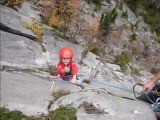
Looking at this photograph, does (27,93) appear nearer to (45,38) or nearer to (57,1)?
(45,38)

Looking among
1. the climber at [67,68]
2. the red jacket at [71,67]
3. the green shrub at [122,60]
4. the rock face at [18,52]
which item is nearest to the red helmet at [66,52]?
the climber at [67,68]

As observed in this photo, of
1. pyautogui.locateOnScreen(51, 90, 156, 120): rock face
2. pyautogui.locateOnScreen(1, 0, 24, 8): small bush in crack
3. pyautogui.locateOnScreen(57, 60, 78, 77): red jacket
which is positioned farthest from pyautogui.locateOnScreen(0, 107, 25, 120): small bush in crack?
pyautogui.locateOnScreen(1, 0, 24, 8): small bush in crack

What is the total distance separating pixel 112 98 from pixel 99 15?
10557 millimetres

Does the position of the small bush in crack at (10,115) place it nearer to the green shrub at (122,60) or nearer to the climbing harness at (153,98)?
the climbing harness at (153,98)

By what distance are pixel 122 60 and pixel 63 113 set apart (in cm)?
938

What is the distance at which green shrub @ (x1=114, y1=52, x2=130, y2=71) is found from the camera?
15072 mm

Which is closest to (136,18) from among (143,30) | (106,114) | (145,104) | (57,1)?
(143,30)

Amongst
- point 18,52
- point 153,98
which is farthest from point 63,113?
point 18,52

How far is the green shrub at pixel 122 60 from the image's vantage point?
593 inches

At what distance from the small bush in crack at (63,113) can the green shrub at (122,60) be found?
27.7 ft

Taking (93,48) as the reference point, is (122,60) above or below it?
below

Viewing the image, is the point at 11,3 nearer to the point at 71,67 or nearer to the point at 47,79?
the point at 71,67

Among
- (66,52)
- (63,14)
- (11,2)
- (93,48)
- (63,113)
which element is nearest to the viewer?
(63,113)

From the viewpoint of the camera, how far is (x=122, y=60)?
614 inches
